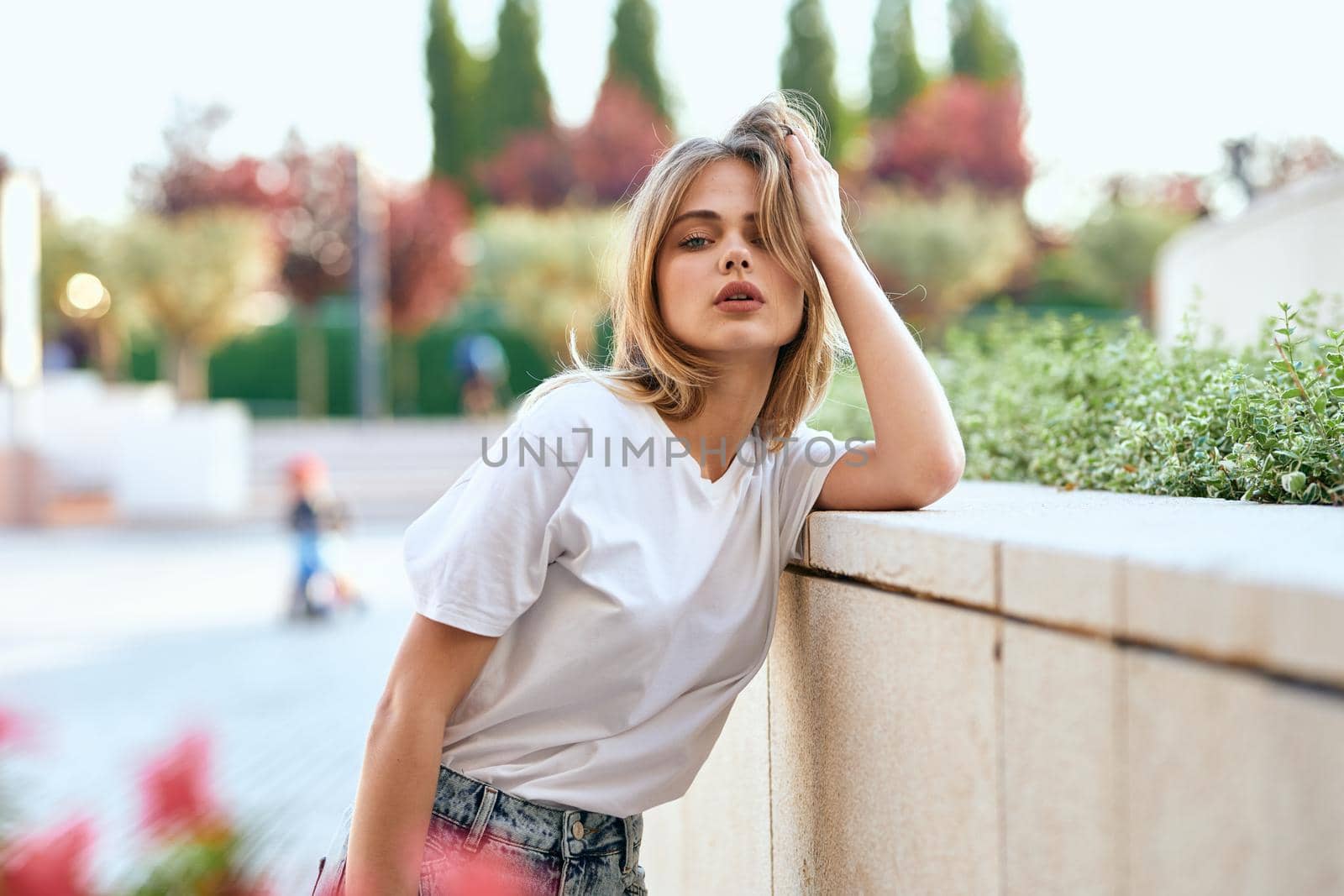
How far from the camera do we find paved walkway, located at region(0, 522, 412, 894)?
81.9 inches

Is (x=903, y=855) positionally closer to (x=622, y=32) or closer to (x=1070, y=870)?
(x=1070, y=870)

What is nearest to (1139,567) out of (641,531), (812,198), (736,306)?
(641,531)

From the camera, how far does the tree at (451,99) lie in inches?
1441

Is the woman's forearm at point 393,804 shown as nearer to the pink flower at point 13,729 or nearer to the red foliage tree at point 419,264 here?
the pink flower at point 13,729

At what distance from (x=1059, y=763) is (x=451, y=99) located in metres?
38.1

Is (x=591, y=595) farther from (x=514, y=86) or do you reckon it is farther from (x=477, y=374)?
(x=514, y=86)

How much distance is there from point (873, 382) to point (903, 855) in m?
0.71

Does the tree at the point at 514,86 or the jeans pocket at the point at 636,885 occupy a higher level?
the tree at the point at 514,86

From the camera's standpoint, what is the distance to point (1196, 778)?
106 cm

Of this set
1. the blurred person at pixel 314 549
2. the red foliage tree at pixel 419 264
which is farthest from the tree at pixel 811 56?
the blurred person at pixel 314 549

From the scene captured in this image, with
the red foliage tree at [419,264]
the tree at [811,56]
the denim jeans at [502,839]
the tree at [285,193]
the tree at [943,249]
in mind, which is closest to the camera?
the denim jeans at [502,839]

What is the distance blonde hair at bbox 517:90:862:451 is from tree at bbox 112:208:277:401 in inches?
950

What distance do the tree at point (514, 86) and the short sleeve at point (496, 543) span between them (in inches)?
1448

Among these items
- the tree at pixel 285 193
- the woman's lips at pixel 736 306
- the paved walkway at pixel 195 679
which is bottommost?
the paved walkway at pixel 195 679
